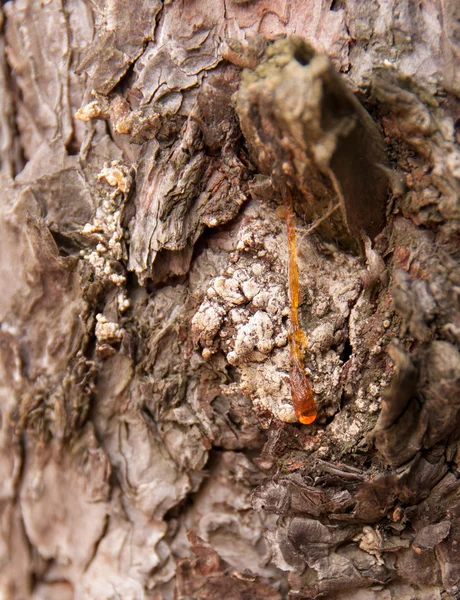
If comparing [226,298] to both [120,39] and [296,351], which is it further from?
[120,39]

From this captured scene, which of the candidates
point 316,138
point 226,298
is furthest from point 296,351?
point 316,138

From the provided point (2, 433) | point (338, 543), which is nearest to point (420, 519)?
point (338, 543)

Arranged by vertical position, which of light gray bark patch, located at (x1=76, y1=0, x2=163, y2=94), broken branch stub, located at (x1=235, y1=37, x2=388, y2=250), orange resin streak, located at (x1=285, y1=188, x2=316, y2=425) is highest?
light gray bark patch, located at (x1=76, y1=0, x2=163, y2=94)

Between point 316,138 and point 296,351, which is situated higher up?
point 316,138

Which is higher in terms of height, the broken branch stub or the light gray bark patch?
the light gray bark patch

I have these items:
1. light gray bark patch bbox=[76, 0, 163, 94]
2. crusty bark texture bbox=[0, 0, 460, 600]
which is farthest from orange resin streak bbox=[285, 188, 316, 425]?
light gray bark patch bbox=[76, 0, 163, 94]

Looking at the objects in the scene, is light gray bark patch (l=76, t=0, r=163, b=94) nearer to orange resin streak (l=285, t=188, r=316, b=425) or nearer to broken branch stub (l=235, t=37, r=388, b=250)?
broken branch stub (l=235, t=37, r=388, b=250)

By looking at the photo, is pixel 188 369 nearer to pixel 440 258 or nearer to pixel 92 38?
pixel 440 258

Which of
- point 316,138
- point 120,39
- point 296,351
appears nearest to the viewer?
point 316,138

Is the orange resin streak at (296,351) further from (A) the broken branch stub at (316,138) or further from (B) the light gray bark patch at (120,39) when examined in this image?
(B) the light gray bark patch at (120,39)
